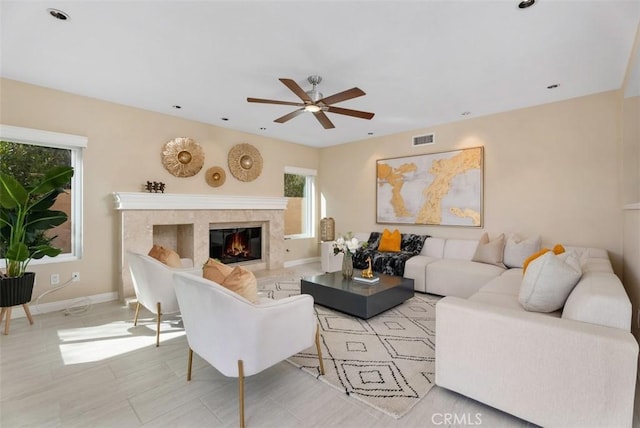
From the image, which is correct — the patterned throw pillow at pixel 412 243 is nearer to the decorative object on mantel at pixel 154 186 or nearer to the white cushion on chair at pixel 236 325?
the white cushion on chair at pixel 236 325

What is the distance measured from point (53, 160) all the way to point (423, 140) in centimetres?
549

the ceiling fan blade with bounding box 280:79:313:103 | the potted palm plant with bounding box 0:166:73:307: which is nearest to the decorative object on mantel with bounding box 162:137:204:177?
the potted palm plant with bounding box 0:166:73:307

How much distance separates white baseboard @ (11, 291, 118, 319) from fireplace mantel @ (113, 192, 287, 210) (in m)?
1.21

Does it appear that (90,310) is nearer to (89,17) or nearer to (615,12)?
(89,17)

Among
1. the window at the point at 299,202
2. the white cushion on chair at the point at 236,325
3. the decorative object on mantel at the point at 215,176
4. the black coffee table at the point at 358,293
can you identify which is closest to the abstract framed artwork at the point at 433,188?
the window at the point at 299,202

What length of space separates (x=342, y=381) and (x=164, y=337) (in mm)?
1850

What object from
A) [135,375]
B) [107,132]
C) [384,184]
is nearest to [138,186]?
[107,132]

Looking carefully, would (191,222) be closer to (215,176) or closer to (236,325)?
(215,176)

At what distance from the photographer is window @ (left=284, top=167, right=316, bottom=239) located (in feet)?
21.7

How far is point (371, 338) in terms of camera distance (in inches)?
112

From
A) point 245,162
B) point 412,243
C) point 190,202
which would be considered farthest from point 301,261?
point 190,202

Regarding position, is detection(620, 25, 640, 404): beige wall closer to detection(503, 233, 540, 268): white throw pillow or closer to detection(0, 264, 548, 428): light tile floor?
detection(503, 233, 540, 268): white throw pillow

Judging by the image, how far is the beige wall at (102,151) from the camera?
3.54m

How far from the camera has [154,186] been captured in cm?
438
